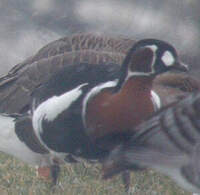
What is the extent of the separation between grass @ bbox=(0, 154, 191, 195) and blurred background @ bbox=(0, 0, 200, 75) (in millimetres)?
1594

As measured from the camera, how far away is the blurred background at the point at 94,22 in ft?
22.7

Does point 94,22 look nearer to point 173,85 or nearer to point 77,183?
point 77,183

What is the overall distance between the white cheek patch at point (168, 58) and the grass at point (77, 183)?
114cm

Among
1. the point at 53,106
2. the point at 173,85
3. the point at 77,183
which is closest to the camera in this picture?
the point at 53,106

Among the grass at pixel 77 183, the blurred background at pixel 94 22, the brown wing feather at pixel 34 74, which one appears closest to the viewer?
the brown wing feather at pixel 34 74

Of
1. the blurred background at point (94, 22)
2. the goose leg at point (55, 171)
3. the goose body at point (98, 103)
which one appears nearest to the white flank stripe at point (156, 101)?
the goose body at point (98, 103)

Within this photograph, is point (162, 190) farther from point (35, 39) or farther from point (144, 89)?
point (35, 39)

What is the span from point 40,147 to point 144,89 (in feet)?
3.00

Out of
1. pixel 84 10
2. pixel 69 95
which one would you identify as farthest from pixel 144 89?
pixel 84 10

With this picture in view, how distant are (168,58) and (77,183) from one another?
52.7 inches

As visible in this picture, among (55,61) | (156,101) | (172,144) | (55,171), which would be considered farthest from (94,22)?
(172,144)

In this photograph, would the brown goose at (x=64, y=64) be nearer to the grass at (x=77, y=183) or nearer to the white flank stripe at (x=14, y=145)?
the white flank stripe at (x=14, y=145)

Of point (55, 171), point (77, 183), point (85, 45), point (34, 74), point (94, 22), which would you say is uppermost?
point (85, 45)

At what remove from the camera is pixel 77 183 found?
525cm
